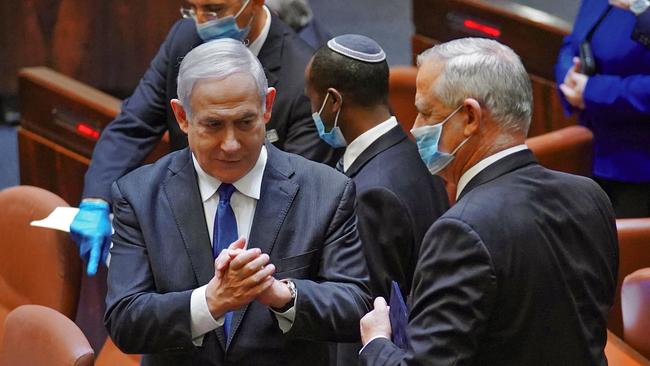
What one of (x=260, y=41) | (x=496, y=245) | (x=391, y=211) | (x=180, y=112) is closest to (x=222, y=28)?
(x=260, y=41)

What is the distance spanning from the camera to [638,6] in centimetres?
370

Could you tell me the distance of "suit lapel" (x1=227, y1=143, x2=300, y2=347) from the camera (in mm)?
2322

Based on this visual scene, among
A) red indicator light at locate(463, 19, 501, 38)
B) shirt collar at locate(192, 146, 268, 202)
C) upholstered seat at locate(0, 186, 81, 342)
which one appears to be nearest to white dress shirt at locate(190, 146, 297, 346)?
shirt collar at locate(192, 146, 268, 202)

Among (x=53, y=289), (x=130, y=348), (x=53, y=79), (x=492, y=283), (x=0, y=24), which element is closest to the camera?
(x=492, y=283)

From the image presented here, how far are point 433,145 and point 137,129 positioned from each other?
4.62 feet

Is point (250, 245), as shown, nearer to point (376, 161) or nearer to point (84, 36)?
point (376, 161)

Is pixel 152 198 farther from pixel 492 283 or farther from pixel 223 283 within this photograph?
pixel 492 283

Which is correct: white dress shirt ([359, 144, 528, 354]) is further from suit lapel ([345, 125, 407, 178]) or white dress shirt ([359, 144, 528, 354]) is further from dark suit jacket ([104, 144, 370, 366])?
suit lapel ([345, 125, 407, 178])

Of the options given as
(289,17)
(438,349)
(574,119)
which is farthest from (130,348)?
(574,119)

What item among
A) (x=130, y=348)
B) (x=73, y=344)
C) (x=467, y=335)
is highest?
(x=467, y=335)

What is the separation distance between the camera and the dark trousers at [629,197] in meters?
4.00

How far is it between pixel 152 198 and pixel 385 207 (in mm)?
631

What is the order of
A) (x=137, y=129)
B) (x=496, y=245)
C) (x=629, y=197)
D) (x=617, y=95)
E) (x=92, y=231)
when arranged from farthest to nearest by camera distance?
(x=629, y=197) → (x=617, y=95) → (x=137, y=129) → (x=92, y=231) → (x=496, y=245)

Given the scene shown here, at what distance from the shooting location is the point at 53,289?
3500 millimetres
